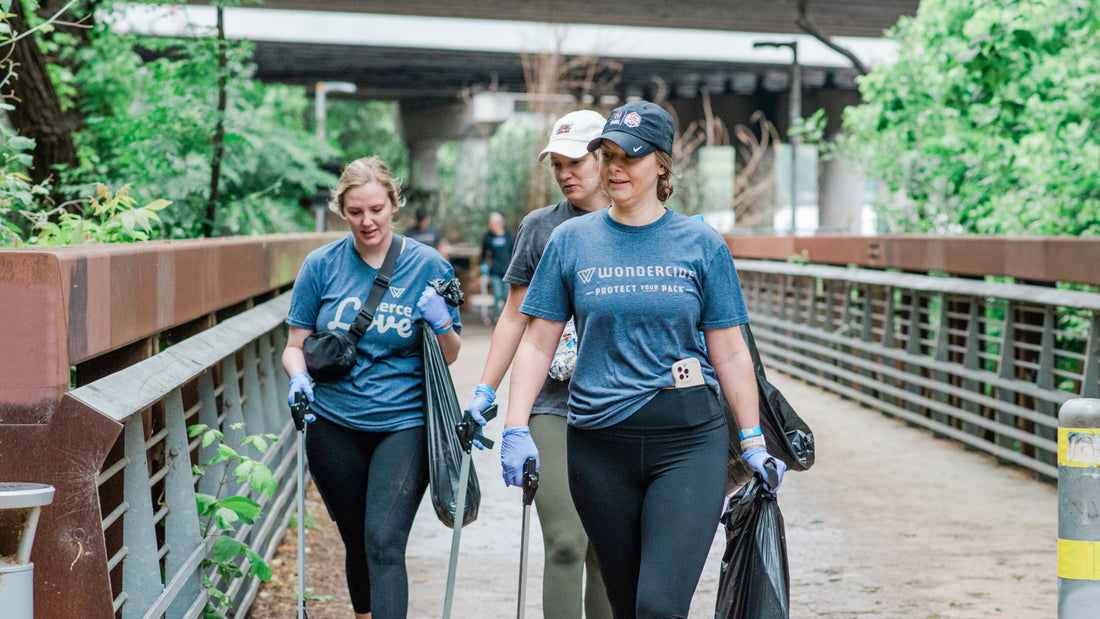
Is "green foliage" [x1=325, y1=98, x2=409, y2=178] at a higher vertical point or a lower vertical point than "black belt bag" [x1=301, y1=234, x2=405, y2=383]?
higher

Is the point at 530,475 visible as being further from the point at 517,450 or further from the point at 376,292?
the point at 376,292

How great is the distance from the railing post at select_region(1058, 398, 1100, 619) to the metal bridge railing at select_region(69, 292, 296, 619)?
251 centimetres

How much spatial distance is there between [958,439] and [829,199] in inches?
1423

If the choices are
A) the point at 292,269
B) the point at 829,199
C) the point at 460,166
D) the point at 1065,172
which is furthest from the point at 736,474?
the point at 829,199

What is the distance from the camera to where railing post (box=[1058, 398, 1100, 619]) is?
372 centimetres

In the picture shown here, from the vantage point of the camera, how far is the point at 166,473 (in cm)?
399

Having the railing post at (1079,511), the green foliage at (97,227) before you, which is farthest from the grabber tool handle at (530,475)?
the green foliage at (97,227)

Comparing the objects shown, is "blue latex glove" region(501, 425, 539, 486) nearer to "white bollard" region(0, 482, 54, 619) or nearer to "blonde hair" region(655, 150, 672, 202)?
"blonde hair" region(655, 150, 672, 202)

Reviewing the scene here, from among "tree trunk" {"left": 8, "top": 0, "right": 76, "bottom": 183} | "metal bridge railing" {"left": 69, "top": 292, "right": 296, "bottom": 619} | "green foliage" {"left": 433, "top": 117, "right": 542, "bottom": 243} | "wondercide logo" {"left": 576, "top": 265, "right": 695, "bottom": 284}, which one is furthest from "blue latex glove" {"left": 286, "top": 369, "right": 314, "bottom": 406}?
"green foliage" {"left": 433, "top": 117, "right": 542, "bottom": 243}

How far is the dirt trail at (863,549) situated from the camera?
5.85 m

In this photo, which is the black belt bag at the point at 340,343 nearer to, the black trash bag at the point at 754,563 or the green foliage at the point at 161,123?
the black trash bag at the point at 754,563

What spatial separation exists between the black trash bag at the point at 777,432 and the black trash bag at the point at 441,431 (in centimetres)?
100

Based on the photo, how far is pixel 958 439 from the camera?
9.91 metres

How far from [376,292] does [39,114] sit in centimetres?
Result: 437
